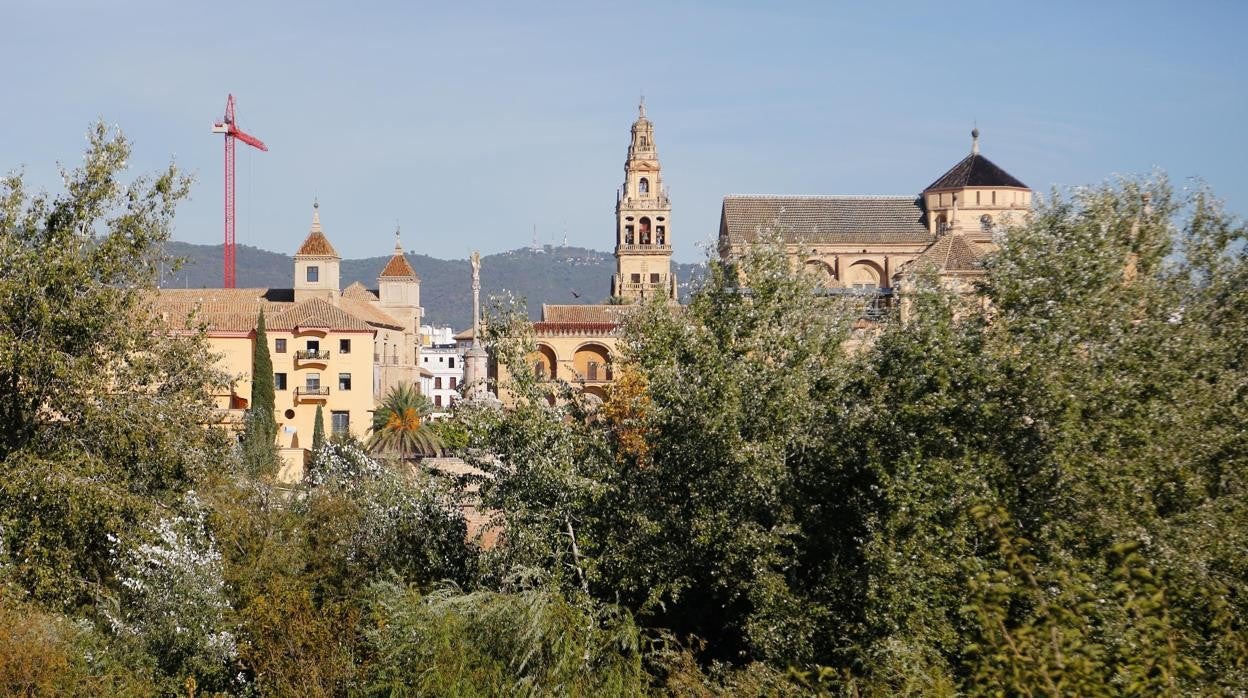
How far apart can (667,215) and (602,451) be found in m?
58.3

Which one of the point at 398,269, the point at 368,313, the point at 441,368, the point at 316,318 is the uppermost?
the point at 398,269

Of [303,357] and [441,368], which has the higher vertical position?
[303,357]

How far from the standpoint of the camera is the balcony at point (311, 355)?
56.4m

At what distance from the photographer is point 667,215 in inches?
2987

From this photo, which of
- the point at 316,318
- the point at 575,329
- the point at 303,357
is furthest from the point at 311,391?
the point at 575,329

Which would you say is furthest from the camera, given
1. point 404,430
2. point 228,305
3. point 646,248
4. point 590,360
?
point 646,248

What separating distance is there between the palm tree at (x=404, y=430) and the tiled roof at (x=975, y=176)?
3051cm

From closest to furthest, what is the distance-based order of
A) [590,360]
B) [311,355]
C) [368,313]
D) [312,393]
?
1. [312,393]
2. [311,355]
3. [590,360]
4. [368,313]

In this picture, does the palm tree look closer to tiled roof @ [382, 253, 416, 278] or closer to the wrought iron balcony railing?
the wrought iron balcony railing

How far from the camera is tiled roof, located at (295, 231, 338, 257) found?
66125 millimetres

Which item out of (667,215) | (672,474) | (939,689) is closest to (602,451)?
(672,474)

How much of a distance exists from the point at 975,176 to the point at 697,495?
176 ft

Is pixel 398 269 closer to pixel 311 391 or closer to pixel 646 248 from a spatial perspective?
pixel 646 248

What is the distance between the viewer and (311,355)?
56.6 m
